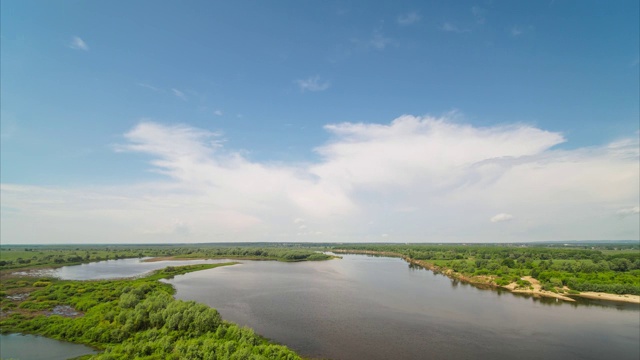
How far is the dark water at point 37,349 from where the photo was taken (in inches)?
1252

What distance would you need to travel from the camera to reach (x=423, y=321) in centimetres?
4538

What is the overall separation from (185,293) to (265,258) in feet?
330

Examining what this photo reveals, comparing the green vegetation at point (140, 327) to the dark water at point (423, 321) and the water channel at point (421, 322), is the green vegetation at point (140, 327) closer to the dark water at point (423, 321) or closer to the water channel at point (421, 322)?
the water channel at point (421, 322)

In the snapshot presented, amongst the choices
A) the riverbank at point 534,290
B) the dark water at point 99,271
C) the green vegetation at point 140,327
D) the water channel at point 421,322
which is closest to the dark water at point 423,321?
the water channel at point 421,322

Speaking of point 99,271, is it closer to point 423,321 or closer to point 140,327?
point 140,327

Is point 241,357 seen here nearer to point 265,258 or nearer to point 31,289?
point 31,289

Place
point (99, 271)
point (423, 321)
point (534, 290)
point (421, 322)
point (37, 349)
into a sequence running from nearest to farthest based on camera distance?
point (37, 349) → point (421, 322) → point (423, 321) → point (534, 290) → point (99, 271)

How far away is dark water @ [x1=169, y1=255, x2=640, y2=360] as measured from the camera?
35.0 m

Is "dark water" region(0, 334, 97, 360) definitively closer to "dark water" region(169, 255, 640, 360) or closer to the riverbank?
"dark water" region(169, 255, 640, 360)

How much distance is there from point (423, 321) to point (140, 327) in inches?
1480

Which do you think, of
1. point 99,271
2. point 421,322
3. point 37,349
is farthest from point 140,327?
point 99,271

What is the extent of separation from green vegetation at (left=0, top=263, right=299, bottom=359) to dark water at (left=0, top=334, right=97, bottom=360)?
1.09 meters

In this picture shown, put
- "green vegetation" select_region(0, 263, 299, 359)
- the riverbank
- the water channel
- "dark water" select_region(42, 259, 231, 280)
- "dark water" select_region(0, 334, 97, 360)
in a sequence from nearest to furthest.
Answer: "green vegetation" select_region(0, 263, 299, 359), "dark water" select_region(0, 334, 97, 360), the water channel, the riverbank, "dark water" select_region(42, 259, 231, 280)

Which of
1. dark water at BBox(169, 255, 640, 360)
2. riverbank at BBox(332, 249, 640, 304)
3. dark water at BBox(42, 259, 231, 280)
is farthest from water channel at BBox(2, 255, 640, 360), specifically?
dark water at BBox(42, 259, 231, 280)
